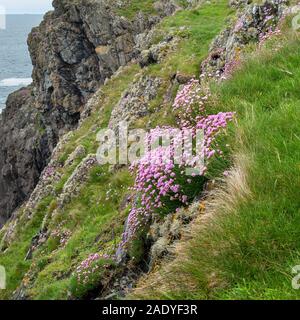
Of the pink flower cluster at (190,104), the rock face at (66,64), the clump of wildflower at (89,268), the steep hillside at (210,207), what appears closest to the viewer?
the steep hillside at (210,207)

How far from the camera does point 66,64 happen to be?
6216 centimetres

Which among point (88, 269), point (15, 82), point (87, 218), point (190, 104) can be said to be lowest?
point (15, 82)

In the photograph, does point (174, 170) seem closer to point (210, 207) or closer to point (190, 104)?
point (210, 207)

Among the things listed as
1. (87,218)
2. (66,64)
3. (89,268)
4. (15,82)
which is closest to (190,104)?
(89,268)

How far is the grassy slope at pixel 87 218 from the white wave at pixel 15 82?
5922 inches

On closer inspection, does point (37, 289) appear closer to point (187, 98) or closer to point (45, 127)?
→ point (187, 98)

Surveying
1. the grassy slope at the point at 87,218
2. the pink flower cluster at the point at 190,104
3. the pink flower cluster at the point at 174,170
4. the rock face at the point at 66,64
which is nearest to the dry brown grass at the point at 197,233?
the pink flower cluster at the point at 174,170

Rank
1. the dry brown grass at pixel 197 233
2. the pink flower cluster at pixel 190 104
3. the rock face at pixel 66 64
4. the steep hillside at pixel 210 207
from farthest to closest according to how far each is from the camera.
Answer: the rock face at pixel 66 64, the pink flower cluster at pixel 190 104, the dry brown grass at pixel 197 233, the steep hillside at pixel 210 207

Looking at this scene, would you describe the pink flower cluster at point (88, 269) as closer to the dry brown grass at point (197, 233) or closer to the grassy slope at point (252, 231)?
the dry brown grass at point (197, 233)

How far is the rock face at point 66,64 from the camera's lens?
57562mm

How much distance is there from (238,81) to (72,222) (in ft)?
33.6

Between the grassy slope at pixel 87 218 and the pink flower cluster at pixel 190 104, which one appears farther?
the grassy slope at pixel 87 218

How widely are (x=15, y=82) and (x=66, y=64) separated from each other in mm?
127744

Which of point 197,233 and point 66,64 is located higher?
point 197,233
